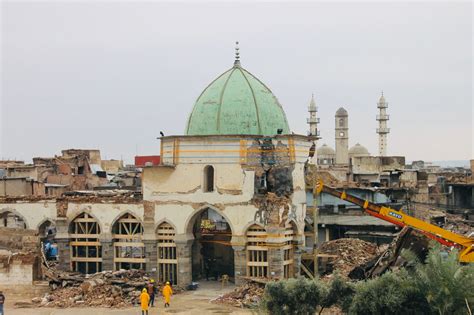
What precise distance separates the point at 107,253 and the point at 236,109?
8461 mm

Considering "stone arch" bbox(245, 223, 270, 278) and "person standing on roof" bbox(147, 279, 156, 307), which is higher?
"stone arch" bbox(245, 223, 270, 278)

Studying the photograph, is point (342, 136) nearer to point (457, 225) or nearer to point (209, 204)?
point (457, 225)

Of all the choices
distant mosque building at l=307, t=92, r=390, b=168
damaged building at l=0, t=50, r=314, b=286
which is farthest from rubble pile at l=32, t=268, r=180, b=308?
distant mosque building at l=307, t=92, r=390, b=168

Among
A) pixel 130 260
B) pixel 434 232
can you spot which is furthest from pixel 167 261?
pixel 434 232

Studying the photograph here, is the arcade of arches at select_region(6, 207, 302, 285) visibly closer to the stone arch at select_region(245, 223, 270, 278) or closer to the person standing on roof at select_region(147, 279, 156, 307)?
the stone arch at select_region(245, 223, 270, 278)

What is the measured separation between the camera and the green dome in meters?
31.9

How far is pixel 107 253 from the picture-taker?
3281 cm

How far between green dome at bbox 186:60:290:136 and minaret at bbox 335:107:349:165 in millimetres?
57155

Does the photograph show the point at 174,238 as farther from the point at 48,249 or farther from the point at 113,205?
the point at 48,249

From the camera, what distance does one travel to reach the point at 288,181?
30984mm

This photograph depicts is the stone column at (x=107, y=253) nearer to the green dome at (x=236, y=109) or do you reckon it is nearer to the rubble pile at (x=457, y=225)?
the green dome at (x=236, y=109)

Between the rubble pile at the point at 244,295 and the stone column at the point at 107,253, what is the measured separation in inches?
232

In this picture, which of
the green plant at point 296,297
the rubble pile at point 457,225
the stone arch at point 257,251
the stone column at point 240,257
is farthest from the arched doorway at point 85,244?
the rubble pile at point 457,225

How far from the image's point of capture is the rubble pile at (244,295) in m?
28.3
